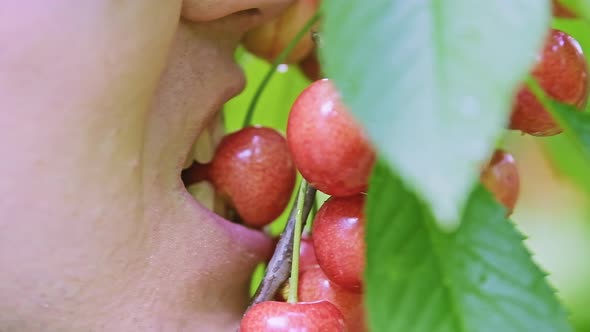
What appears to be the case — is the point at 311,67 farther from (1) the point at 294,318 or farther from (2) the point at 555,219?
(2) the point at 555,219

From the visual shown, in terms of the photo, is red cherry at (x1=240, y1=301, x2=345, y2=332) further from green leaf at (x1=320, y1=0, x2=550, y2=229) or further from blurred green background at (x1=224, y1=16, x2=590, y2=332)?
Result: blurred green background at (x1=224, y1=16, x2=590, y2=332)

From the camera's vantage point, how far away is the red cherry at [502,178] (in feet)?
1.39

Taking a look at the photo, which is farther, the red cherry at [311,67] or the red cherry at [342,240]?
the red cherry at [311,67]

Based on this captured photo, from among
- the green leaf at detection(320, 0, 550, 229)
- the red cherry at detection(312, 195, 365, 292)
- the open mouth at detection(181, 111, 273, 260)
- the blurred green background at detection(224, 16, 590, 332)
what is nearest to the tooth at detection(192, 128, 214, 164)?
the open mouth at detection(181, 111, 273, 260)

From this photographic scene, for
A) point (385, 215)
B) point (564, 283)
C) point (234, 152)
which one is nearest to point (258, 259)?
point (234, 152)

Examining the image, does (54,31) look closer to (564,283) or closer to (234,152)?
(234,152)

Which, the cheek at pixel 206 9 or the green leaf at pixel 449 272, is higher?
the cheek at pixel 206 9

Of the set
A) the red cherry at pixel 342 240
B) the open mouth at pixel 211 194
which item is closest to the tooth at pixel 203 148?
the open mouth at pixel 211 194

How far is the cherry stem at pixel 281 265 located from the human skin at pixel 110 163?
3 centimetres

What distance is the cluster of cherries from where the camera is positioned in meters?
0.36

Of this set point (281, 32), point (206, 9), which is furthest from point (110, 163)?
point (281, 32)

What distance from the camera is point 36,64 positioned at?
0.33m

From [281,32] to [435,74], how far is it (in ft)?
0.98

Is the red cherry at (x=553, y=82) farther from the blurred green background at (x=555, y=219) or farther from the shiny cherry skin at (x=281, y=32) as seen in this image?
the blurred green background at (x=555, y=219)
